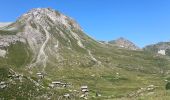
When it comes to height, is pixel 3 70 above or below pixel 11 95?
above

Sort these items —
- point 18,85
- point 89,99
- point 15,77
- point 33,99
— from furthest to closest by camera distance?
point 89,99
point 15,77
point 18,85
point 33,99

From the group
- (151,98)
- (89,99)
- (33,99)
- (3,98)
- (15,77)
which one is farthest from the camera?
(89,99)

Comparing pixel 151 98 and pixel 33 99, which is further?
pixel 33 99

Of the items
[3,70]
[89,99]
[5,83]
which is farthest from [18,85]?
[89,99]

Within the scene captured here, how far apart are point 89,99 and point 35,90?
42773mm

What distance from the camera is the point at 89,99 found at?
614 ft

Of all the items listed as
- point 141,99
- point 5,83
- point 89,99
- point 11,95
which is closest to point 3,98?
point 11,95

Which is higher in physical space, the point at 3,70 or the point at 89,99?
the point at 3,70

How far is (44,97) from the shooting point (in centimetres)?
14888

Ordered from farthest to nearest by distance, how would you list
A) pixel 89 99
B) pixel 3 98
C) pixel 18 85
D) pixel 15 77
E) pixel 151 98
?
pixel 89 99, pixel 15 77, pixel 18 85, pixel 3 98, pixel 151 98

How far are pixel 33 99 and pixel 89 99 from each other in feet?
179

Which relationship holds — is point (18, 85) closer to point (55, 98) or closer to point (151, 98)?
point (55, 98)

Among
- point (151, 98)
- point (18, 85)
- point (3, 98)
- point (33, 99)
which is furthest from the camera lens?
point (18, 85)

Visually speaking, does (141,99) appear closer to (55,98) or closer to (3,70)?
(55,98)
